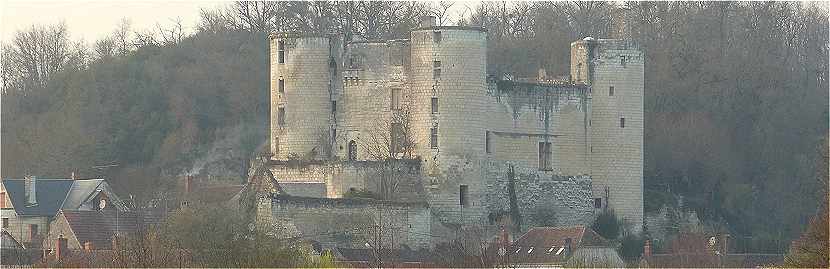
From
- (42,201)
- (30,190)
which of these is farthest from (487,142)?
(30,190)

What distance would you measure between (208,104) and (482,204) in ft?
49.2

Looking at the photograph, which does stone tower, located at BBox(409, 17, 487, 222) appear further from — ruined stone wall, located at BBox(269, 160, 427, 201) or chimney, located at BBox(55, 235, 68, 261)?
chimney, located at BBox(55, 235, 68, 261)

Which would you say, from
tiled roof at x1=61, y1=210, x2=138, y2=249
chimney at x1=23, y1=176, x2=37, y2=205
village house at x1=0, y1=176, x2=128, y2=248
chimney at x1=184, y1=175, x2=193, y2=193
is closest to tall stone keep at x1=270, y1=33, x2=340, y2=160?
chimney at x1=184, y1=175, x2=193, y2=193

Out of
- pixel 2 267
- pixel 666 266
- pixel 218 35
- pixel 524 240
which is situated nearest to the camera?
pixel 2 267

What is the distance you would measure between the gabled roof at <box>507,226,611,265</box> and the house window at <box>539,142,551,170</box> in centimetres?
438

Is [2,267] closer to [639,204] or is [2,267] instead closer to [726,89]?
[639,204]

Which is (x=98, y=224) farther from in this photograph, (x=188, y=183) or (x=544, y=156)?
(x=544, y=156)

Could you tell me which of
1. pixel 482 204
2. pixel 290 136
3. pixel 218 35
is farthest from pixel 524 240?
pixel 218 35

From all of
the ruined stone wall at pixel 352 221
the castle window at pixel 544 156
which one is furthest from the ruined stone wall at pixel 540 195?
the ruined stone wall at pixel 352 221

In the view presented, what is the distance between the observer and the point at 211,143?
8469 cm

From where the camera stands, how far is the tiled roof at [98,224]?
225ft

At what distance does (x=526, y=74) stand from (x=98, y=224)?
19.2 metres

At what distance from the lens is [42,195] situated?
3007 inches

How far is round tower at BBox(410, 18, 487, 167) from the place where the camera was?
74.1 meters
